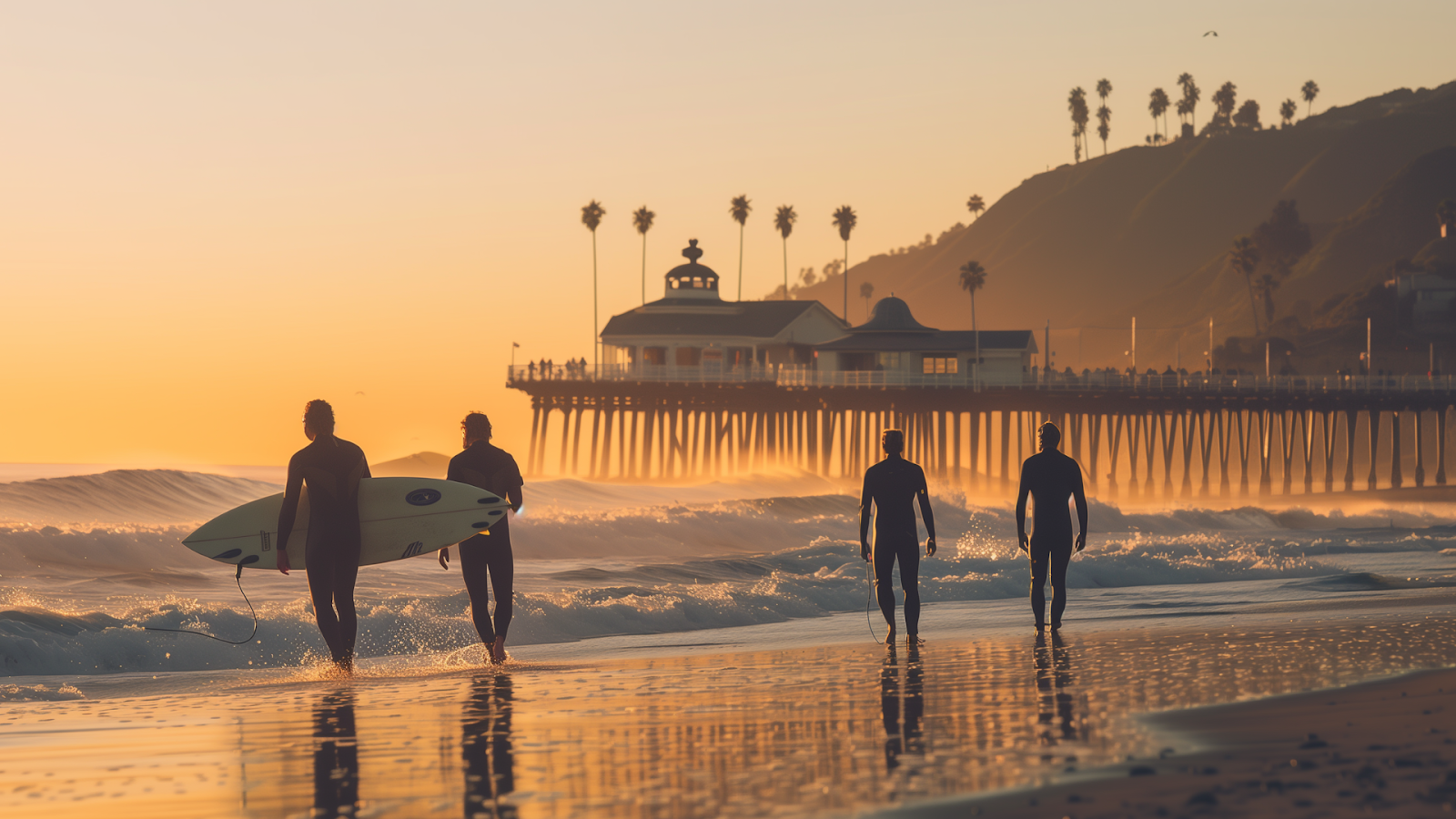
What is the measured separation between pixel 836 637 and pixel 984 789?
701 centimetres

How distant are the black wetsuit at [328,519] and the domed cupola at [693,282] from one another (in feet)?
204

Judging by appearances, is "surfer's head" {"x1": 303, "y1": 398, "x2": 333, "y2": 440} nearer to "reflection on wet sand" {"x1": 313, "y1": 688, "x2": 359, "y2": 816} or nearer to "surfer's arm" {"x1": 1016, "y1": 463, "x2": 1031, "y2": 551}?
"reflection on wet sand" {"x1": 313, "y1": 688, "x2": 359, "y2": 816}

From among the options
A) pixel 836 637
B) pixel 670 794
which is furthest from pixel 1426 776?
pixel 836 637

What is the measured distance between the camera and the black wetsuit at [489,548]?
383 inches

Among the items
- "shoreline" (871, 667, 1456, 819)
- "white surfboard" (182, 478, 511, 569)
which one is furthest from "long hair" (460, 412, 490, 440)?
"shoreline" (871, 667, 1456, 819)

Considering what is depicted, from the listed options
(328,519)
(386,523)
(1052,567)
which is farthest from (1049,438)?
(328,519)

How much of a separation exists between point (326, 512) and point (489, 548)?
1198 millimetres

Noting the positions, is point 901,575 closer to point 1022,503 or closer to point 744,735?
point 1022,503

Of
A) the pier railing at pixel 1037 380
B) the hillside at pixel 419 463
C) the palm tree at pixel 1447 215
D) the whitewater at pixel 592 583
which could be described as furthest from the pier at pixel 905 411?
the palm tree at pixel 1447 215

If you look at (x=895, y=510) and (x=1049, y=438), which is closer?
(x=895, y=510)

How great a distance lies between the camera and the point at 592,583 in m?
17.8

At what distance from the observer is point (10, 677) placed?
9.80 m

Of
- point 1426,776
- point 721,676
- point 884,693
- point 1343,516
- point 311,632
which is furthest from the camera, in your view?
point 1343,516

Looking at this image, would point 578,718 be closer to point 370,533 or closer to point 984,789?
point 984,789
